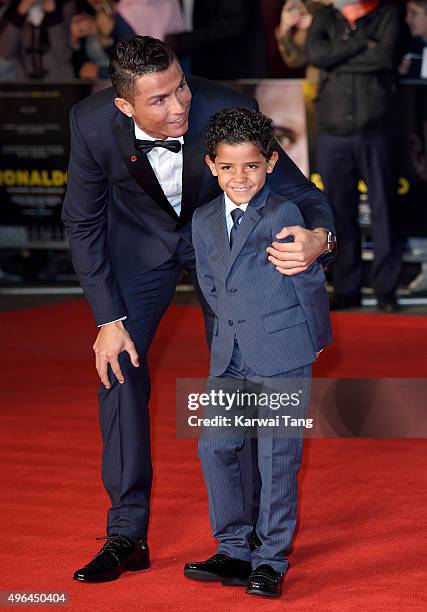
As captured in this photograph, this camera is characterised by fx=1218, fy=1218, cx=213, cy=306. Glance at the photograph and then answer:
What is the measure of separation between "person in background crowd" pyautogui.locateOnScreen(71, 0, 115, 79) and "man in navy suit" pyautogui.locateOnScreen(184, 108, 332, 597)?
20.8 ft

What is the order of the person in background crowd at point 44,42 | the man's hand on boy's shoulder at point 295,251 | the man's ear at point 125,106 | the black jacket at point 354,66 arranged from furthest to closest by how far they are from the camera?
the person in background crowd at point 44,42 → the black jacket at point 354,66 → the man's ear at point 125,106 → the man's hand on boy's shoulder at point 295,251

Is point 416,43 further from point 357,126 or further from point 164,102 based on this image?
point 164,102

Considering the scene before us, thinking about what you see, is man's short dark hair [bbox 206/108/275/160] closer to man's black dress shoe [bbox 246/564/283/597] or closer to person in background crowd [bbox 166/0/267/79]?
man's black dress shoe [bbox 246/564/283/597]

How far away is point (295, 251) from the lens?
303 cm

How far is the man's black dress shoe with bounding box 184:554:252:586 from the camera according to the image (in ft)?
10.7

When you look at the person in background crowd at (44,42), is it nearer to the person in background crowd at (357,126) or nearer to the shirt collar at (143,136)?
the person in background crowd at (357,126)

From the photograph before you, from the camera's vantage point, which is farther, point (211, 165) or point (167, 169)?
point (167, 169)

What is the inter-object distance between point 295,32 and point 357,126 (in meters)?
1.06

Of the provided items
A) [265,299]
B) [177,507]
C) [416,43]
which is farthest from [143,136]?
[416,43]

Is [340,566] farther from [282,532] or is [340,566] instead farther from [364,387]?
[364,387]

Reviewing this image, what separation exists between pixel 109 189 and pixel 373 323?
455 cm

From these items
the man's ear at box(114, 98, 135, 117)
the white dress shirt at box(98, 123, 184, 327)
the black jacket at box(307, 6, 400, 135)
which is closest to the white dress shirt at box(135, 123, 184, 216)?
the white dress shirt at box(98, 123, 184, 327)

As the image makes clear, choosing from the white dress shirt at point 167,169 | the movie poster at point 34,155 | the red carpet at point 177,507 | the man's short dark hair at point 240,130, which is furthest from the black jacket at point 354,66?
the man's short dark hair at point 240,130

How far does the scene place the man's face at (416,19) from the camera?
830cm
